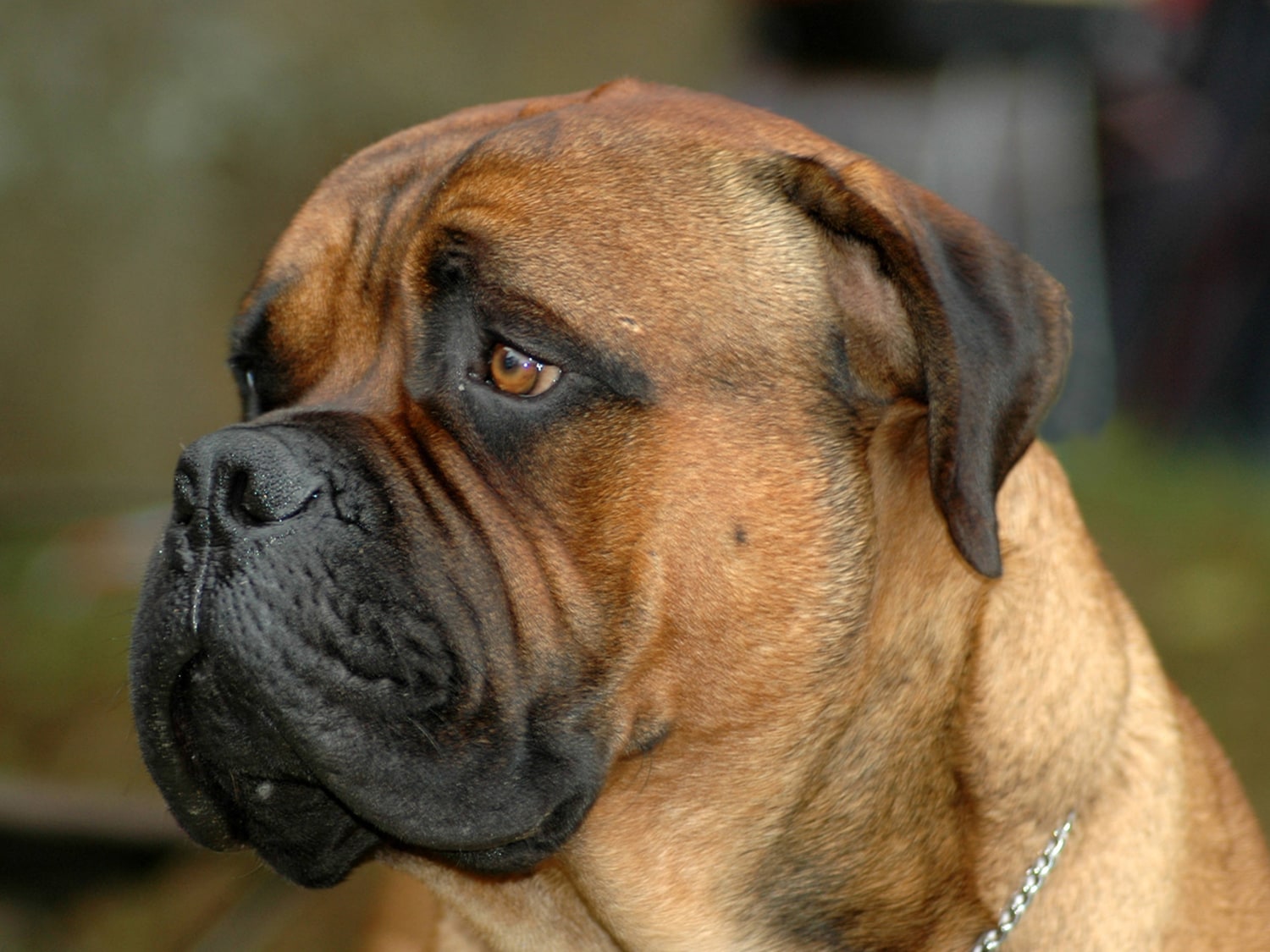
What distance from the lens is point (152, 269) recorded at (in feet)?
21.7

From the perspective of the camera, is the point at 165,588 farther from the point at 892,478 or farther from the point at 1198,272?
the point at 1198,272

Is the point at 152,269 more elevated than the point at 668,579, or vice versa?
the point at 668,579

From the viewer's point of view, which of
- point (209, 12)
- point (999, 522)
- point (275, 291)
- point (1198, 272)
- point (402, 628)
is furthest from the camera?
point (1198, 272)

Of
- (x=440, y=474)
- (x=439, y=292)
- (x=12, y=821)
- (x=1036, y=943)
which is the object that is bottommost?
(x=12, y=821)

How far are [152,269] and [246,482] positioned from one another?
4.98m

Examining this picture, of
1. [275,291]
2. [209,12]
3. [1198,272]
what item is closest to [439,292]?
[275,291]

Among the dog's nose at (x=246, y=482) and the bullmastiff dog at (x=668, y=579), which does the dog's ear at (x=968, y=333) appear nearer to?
the bullmastiff dog at (x=668, y=579)

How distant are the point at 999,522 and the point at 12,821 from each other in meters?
2.79

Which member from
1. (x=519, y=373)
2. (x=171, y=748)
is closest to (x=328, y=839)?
(x=171, y=748)

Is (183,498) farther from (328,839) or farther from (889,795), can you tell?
(889,795)

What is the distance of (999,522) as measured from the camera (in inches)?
94.0

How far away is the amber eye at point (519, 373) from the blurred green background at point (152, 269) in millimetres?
3440

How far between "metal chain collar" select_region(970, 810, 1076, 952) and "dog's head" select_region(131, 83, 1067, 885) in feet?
1.83

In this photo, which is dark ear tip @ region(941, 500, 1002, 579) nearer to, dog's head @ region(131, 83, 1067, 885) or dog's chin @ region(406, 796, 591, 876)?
dog's head @ region(131, 83, 1067, 885)
